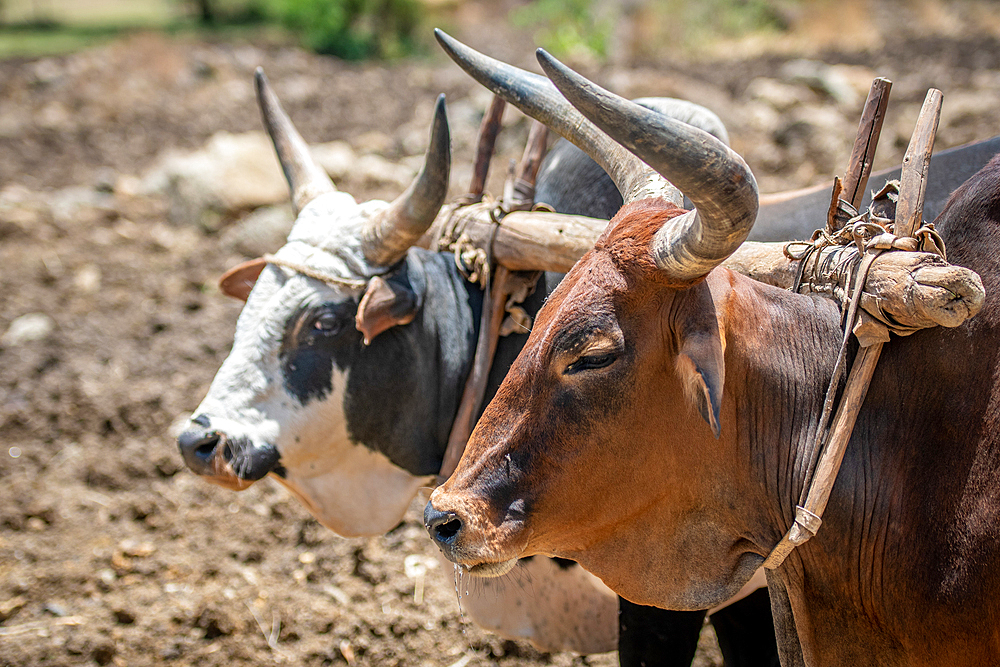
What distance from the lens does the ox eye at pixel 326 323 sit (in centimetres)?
272

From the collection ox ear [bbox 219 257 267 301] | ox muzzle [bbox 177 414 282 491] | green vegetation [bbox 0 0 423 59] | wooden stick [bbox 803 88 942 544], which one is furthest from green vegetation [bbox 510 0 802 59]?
wooden stick [bbox 803 88 942 544]

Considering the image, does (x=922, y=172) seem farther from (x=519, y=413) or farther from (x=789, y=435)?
(x=519, y=413)

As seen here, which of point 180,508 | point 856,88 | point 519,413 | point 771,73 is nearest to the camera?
point 519,413

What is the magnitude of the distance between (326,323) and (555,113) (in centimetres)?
112

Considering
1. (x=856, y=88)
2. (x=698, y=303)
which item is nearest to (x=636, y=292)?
(x=698, y=303)

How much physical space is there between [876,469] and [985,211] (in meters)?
0.60

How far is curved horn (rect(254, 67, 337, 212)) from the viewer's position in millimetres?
3078

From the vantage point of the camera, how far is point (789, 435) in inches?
69.3

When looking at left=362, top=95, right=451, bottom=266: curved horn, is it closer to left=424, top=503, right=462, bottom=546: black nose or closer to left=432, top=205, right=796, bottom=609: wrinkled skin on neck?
left=432, top=205, right=796, bottom=609: wrinkled skin on neck

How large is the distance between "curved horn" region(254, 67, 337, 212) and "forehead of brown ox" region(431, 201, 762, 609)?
61.8 inches

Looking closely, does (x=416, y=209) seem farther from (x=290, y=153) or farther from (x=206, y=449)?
(x=206, y=449)

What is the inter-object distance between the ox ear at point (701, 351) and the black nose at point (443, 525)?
0.56m

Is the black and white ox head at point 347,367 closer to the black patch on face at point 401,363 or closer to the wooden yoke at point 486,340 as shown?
the black patch on face at point 401,363

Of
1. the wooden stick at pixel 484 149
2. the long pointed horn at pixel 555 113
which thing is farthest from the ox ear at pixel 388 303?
the long pointed horn at pixel 555 113
